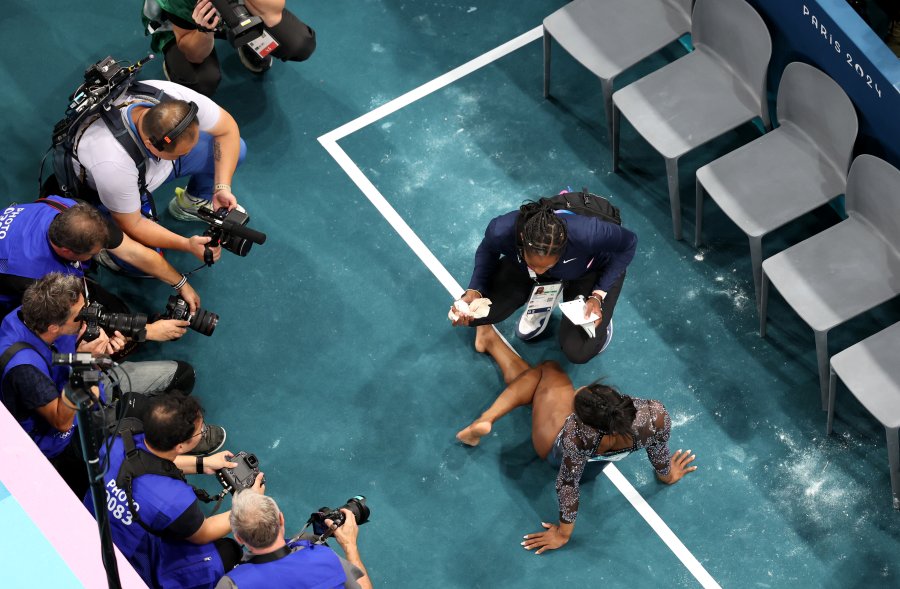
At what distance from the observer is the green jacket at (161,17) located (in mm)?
7613

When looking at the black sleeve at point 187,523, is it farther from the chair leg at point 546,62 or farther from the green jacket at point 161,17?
the chair leg at point 546,62

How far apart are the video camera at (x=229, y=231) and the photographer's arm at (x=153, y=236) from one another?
9 cm

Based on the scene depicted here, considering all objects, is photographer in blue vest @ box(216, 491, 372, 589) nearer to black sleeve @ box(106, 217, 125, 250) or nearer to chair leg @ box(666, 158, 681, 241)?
black sleeve @ box(106, 217, 125, 250)

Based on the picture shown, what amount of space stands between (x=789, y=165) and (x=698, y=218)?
0.64 m

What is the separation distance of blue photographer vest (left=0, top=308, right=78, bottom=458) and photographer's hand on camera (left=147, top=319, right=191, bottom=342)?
55 centimetres

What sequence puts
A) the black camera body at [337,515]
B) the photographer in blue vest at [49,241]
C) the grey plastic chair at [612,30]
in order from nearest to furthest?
the black camera body at [337,515]
the photographer in blue vest at [49,241]
the grey plastic chair at [612,30]

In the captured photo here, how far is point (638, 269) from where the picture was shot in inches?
298

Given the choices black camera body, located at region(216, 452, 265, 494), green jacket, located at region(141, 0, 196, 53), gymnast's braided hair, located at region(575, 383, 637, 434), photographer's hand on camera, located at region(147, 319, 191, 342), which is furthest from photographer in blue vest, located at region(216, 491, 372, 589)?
green jacket, located at region(141, 0, 196, 53)

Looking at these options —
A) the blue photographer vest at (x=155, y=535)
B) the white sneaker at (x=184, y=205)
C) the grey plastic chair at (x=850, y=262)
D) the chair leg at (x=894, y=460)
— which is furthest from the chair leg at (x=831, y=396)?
the white sneaker at (x=184, y=205)

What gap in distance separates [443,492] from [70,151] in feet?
9.42

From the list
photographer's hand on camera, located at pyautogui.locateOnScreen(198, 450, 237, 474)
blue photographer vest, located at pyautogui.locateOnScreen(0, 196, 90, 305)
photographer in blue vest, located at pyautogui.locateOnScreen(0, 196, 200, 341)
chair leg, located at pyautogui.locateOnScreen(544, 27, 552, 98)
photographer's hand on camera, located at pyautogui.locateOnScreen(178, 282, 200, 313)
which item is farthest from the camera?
chair leg, located at pyautogui.locateOnScreen(544, 27, 552, 98)

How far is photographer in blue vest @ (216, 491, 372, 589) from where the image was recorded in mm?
5238

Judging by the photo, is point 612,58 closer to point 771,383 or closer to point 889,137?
point 889,137

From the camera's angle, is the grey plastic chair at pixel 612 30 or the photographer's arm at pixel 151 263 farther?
the grey plastic chair at pixel 612 30
